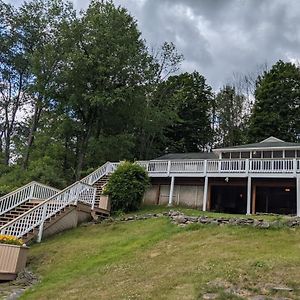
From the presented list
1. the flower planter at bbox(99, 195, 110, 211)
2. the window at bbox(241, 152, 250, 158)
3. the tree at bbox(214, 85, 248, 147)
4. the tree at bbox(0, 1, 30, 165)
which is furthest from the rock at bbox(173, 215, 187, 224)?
the tree at bbox(214, 85, 248, 147)

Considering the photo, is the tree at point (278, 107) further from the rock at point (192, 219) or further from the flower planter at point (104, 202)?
the rock at point (192, 219)

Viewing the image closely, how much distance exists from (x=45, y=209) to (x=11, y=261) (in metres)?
4.52

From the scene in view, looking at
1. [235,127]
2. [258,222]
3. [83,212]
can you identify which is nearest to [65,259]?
[83,212]

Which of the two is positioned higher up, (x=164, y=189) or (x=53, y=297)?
(x=164, y=189)

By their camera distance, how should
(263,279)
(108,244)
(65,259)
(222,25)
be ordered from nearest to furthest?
(263,279) → (65,259) → (108,244) → (222,25)

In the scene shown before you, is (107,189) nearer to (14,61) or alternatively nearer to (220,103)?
(14,61)

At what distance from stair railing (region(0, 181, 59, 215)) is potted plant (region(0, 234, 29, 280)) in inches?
225

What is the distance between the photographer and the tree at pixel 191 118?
137 ft

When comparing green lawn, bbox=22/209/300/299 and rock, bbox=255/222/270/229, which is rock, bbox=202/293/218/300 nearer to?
green lawn, bbox=22/209/300/299

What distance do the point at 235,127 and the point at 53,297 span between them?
A: 1580 inches

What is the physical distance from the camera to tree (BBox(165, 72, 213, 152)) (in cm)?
4181

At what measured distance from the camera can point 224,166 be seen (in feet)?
68.9

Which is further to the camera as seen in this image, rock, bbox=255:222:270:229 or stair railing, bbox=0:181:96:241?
stair railing, bbox=0:181:96:241

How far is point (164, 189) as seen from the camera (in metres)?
23.2
